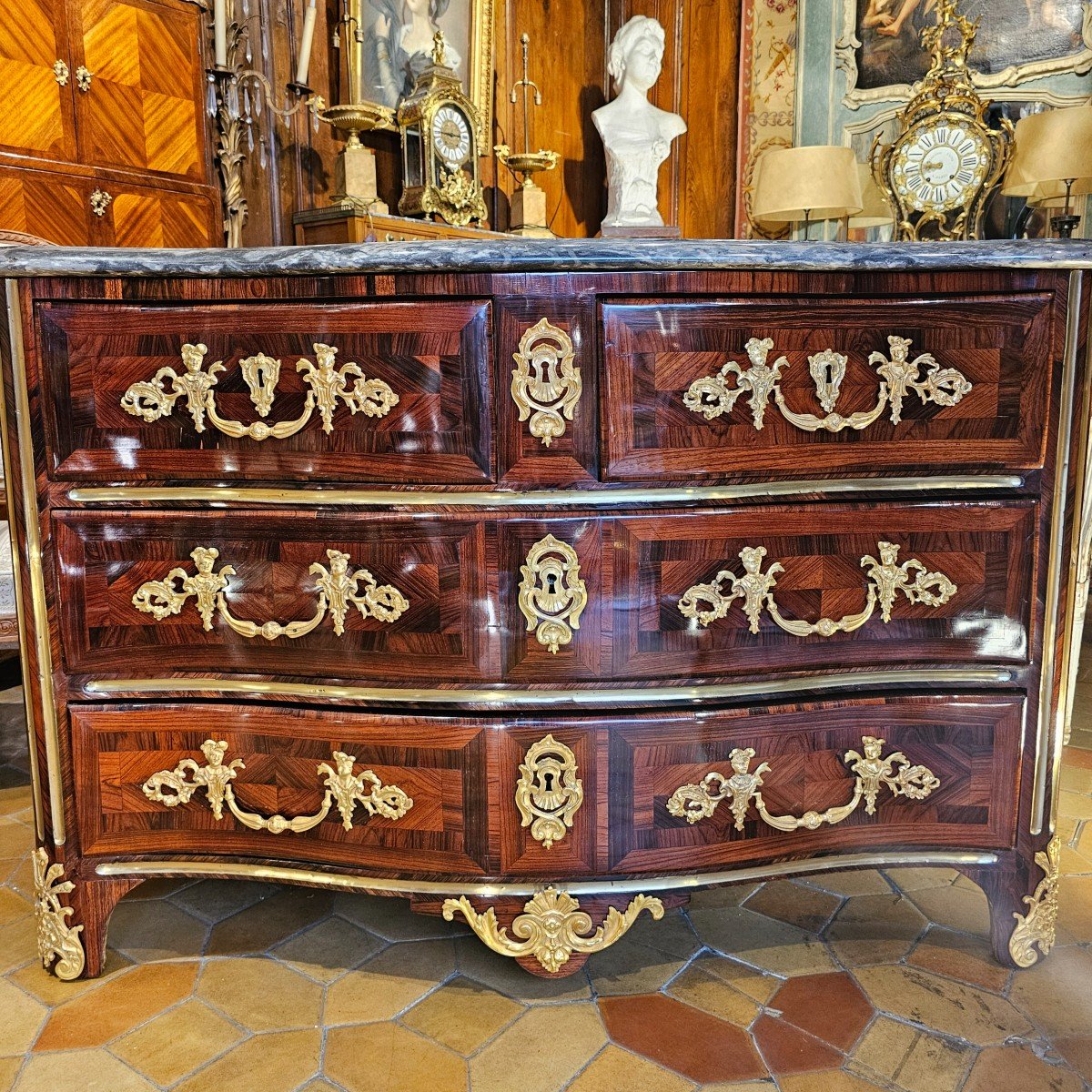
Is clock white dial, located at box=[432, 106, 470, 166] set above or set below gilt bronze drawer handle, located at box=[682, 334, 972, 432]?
above

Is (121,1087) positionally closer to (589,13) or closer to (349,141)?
(349,141)

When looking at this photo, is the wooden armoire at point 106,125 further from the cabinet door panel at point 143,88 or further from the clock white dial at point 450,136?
the clock white dial at point 450,136

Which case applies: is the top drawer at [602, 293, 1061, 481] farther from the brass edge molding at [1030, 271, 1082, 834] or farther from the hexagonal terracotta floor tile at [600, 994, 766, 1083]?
the hexagonal terracotta floor tile at [600, 994, 766, 1083]

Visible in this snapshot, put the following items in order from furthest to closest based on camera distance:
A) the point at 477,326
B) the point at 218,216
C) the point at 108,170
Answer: the point at 218,216, the point at 108,170, the point at 477,326

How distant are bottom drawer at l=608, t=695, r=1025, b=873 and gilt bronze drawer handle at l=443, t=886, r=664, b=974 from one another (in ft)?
0.26

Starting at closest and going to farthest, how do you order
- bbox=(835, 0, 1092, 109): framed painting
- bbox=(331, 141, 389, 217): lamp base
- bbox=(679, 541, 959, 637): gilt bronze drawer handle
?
bbox=(679, 541, 959, 637): gilt bronze drawer handle → bbox=(331, 141, 389, 217): lamp base → bbox=(835, 0, 1092, 109): framed painting

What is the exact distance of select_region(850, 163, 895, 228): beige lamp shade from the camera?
359 centimetres

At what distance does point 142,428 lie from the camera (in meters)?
1.37

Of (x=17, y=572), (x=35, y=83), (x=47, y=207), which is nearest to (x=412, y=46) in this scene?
(x=35, y=83)

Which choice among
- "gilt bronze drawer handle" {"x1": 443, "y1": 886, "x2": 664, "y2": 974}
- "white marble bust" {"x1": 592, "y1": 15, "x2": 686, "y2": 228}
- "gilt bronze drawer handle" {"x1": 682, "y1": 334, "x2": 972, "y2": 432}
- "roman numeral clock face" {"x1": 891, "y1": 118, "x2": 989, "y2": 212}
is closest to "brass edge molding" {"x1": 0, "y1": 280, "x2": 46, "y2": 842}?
"gilt bronze drawer handle" {"x1": 443, "y1": 886, "x2": 664, "y2": 974}

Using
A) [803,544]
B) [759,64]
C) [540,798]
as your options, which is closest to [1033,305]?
[803,544]

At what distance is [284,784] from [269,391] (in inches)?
23.5

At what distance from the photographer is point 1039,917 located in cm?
152

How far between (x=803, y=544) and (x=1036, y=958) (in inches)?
32.9
